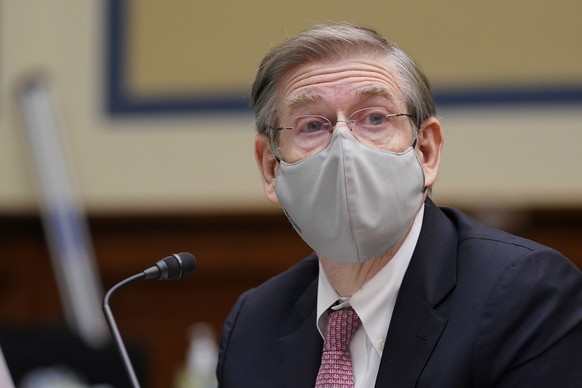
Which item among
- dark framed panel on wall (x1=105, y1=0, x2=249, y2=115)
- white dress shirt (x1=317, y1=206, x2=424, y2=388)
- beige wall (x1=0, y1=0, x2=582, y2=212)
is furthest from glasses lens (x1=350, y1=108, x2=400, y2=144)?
dark framed panel on wall (x1=105, y1=0, x2=249, y2=115)

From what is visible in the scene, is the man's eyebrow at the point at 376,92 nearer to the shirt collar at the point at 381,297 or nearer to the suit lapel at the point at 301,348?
the shirt collar at the point at 381,297

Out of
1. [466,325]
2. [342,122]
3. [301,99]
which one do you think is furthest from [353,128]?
[466,325]

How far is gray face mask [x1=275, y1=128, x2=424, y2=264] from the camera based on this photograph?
209 centimetres

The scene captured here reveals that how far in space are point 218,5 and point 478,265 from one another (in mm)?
4016

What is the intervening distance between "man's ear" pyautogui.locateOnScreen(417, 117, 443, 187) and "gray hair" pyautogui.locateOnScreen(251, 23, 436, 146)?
0.02 meters

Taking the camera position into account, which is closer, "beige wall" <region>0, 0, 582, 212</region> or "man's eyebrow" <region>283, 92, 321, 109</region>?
"man's eyebrow" <region>283, 92, 321, 109</region>

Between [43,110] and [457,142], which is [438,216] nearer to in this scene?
[457,142]

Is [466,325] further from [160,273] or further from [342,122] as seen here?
[160,273]

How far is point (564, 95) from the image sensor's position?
5.34 m

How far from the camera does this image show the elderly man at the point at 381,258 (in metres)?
2.04

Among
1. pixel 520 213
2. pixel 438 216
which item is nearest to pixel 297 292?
pixel 438 216

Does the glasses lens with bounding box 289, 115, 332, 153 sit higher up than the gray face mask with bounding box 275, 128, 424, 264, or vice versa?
the glasses lens with bounding box 289, 115, 332, 153

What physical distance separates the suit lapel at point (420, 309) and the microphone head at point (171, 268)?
17.6 inches

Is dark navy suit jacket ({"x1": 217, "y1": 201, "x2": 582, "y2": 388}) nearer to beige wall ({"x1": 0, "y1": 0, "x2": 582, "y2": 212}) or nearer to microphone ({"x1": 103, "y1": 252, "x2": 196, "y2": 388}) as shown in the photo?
microphone ({"x1": 103, "y1": 252, "x2": 196, "y2": 388})
